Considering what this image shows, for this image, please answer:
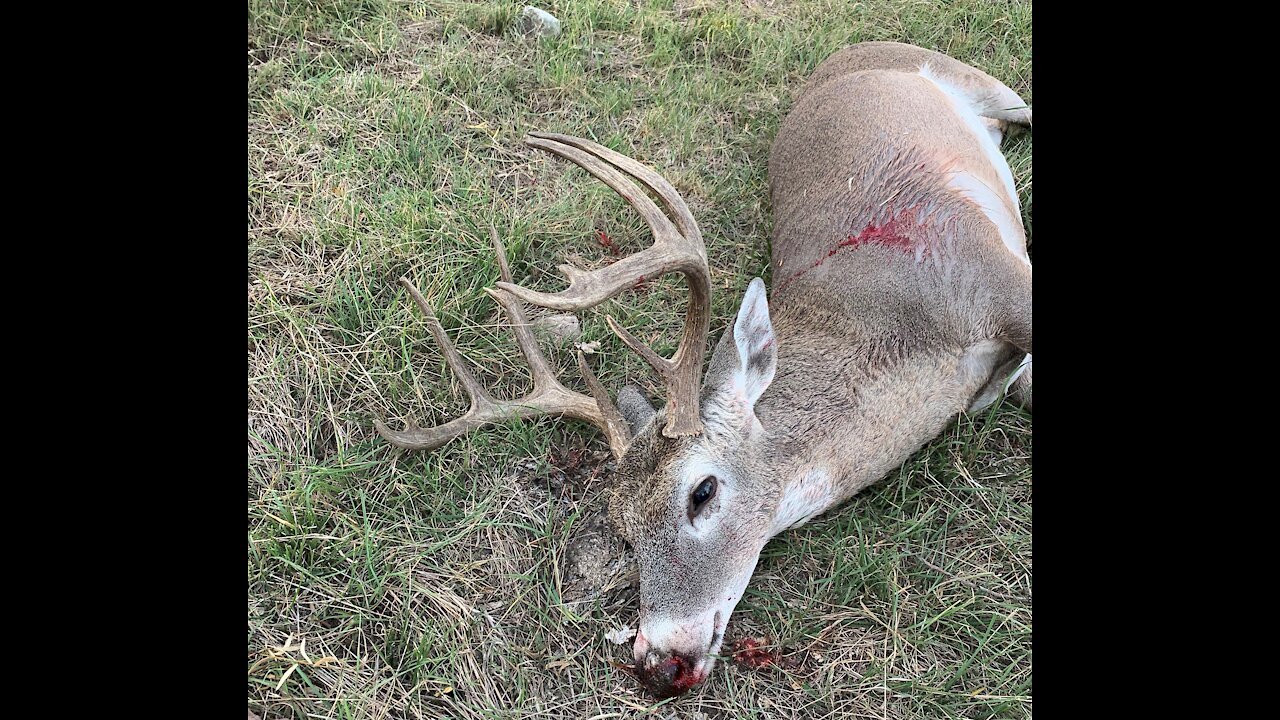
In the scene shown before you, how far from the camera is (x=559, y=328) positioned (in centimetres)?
366

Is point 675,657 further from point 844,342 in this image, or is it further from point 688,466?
point 844,342

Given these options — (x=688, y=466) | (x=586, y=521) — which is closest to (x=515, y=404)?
(x=586, y=521)

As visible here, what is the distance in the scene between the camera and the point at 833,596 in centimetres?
307

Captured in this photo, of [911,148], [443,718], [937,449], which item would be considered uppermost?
[911,148]

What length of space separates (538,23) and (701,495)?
3.19 metres

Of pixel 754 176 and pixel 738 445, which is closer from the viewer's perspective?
pixel 738 445

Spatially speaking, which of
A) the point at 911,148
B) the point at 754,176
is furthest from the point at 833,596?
the point at 754,176

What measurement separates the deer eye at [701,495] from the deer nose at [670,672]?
0.43 m

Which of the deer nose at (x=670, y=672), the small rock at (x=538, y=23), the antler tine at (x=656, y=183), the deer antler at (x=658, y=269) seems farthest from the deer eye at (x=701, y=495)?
the small rock at (x=538, y=23)

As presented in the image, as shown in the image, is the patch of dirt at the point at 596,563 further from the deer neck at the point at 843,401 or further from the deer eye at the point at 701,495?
the deer neck at the point at 843,401

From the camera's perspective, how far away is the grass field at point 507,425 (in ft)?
9.48

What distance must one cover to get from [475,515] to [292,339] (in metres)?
1.10

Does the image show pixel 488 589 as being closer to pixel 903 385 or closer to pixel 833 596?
pixel 833 596

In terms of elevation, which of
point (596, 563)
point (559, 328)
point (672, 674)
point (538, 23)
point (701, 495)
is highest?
point (538, 23)
